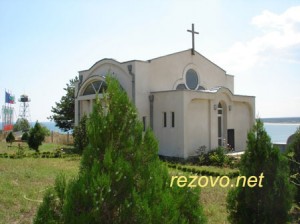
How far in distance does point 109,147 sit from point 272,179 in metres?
4.13

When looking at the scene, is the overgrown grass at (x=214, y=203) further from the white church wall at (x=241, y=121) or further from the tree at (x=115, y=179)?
the white church wall at (x=241, y=121)

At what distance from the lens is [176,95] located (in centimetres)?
1950

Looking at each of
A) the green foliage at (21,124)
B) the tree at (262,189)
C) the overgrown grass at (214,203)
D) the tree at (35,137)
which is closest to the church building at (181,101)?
the tree at (35,137)

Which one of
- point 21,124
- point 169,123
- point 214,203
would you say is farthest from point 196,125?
point 21,124

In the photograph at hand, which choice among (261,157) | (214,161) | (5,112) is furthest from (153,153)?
(5,112)

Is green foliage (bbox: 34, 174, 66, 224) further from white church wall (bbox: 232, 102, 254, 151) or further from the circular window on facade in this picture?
white church wall (bbox: 232, 102, 254, 151)

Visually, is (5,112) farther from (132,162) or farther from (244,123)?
(132,162)

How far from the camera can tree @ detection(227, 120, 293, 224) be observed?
19.6 feet

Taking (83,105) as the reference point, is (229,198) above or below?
below

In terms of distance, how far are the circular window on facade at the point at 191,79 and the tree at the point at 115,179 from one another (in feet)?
65.1

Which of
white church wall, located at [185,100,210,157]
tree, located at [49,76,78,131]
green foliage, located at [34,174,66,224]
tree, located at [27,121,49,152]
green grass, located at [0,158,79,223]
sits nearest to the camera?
green foliage, located at [34,174,66,224]

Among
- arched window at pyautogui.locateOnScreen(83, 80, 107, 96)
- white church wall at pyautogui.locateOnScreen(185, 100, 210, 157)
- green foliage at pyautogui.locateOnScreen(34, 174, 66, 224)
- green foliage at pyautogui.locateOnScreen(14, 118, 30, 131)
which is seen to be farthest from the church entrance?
green foliage at pyautogui.locateOnScreen(14, 118, 30, 131)

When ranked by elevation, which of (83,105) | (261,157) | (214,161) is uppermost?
(83,105)

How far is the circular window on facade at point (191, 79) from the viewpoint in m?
23.0
